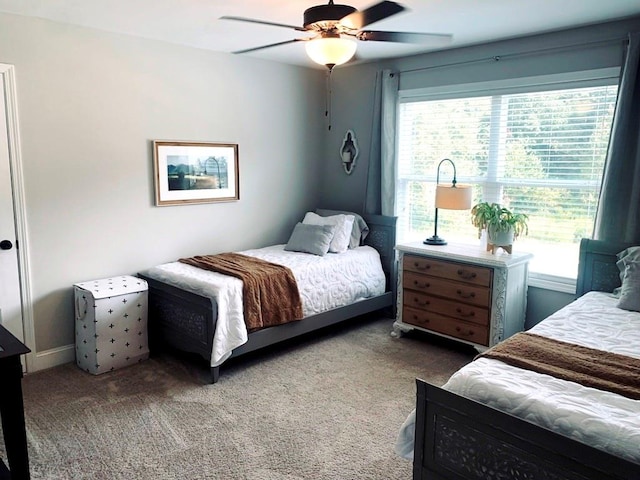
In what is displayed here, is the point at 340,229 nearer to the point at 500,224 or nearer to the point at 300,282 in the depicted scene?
the point at 300,282

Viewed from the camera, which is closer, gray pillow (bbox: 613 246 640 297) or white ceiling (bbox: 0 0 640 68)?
white ceiling (bbox: 0 0 640 68)

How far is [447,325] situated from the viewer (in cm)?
387

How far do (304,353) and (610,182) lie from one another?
254 centimetres

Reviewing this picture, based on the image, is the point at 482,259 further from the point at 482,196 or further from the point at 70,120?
the point at 70,120

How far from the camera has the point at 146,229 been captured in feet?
13.0

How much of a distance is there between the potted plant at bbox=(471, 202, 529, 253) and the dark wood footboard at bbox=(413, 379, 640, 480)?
2.05 m

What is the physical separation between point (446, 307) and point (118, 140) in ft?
9.48

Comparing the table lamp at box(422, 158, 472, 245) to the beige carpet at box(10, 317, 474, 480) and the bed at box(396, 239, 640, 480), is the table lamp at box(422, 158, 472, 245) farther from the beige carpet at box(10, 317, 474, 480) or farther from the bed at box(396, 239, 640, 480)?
the bed at box(396, 239, 640, 480)

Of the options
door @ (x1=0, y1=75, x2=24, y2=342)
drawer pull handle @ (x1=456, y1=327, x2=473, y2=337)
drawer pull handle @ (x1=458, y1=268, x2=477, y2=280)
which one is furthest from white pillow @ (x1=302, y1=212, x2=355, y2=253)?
door @ (x1=0, y1=75, x2=24, y2=342)

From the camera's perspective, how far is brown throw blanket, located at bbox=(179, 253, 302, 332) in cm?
349

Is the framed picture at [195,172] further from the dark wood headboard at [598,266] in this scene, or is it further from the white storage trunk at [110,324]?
the dark wood headboard at [598,266]

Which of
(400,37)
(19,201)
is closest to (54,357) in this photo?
(19,201)

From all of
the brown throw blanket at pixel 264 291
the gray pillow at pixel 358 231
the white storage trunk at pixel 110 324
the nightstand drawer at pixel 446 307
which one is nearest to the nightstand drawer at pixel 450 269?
the nightstand drawer at pixel 446 307

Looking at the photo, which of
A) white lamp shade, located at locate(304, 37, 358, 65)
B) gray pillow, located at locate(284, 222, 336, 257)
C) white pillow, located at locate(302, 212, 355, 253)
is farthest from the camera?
white pillow, located at locate(302, 212, 355, 253)
